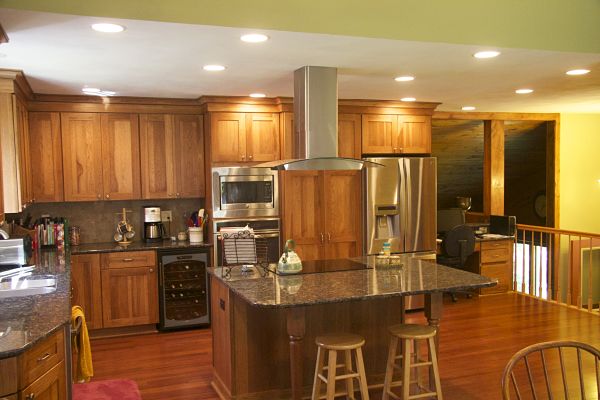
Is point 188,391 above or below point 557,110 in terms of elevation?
below

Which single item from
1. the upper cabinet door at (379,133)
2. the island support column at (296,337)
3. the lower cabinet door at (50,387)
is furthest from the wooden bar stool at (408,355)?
the upper cabinet door at (379,133)

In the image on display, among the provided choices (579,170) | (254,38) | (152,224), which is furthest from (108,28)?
(579,170)

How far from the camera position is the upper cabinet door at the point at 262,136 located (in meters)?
5.82

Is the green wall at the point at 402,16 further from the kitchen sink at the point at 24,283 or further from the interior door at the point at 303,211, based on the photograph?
the interior door at the point at 303,211

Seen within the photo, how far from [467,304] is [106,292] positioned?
12.9 ft

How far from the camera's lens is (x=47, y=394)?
2660 millimetres

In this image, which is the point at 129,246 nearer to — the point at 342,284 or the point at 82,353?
the point at 82,353

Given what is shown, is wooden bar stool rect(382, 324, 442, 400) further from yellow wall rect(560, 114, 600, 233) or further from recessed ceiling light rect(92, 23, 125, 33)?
yellow wall rect(560, 114, 600, 233)

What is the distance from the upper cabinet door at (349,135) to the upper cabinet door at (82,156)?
244 centimetres

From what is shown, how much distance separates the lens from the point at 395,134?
6348 millimetres

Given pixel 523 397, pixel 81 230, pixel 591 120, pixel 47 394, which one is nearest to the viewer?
pixel 47 394

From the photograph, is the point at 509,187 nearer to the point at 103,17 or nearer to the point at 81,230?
the point at 81,230

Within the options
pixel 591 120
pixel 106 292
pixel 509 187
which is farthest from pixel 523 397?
pixel 509 187

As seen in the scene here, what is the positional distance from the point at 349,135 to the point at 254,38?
2951 mm
